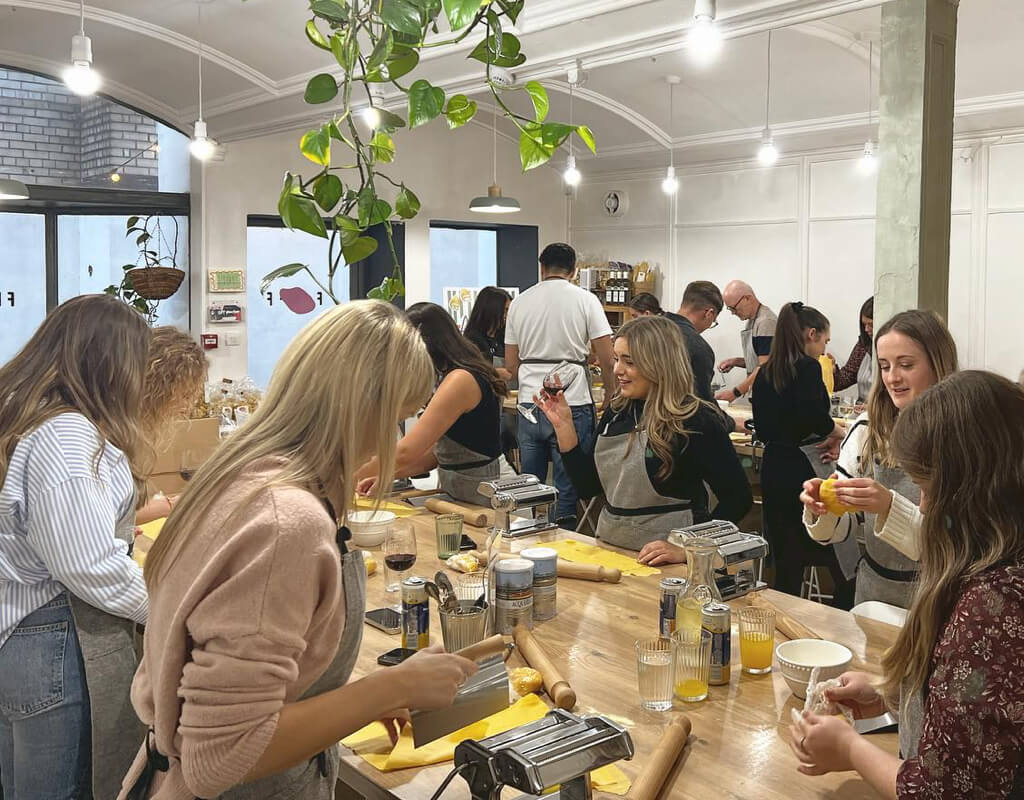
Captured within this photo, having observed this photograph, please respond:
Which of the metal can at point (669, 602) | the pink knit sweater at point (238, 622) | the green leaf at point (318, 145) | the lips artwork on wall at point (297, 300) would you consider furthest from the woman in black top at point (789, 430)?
the lips artwork on wall at point (297, 300)

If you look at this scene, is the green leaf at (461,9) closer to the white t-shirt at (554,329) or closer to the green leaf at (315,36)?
the green leaf at (315,36)

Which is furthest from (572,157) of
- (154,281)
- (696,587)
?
(696,587)

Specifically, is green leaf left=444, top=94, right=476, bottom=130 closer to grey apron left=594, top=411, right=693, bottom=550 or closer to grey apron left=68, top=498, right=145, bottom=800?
grey apron left=68, top=498, right=145, bottom=800

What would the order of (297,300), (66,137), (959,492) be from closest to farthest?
(959,492)
(66,137)
(297,300)

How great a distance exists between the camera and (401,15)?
202 cm

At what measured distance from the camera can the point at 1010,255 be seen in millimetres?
7531

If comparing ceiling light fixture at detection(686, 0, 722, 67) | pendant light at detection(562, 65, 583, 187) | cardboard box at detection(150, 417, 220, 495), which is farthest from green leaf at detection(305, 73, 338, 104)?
pendant light at detection(562, 65, 583, 187)

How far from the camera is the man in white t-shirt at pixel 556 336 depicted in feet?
20.0

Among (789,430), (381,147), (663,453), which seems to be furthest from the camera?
(789,430)

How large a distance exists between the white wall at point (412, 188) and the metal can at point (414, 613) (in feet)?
20.5

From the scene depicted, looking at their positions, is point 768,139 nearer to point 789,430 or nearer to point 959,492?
point 789,430

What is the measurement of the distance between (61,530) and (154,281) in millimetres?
5145

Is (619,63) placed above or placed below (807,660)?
above

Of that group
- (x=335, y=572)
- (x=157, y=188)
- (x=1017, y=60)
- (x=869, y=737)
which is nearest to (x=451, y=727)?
(x=335, y=572)
